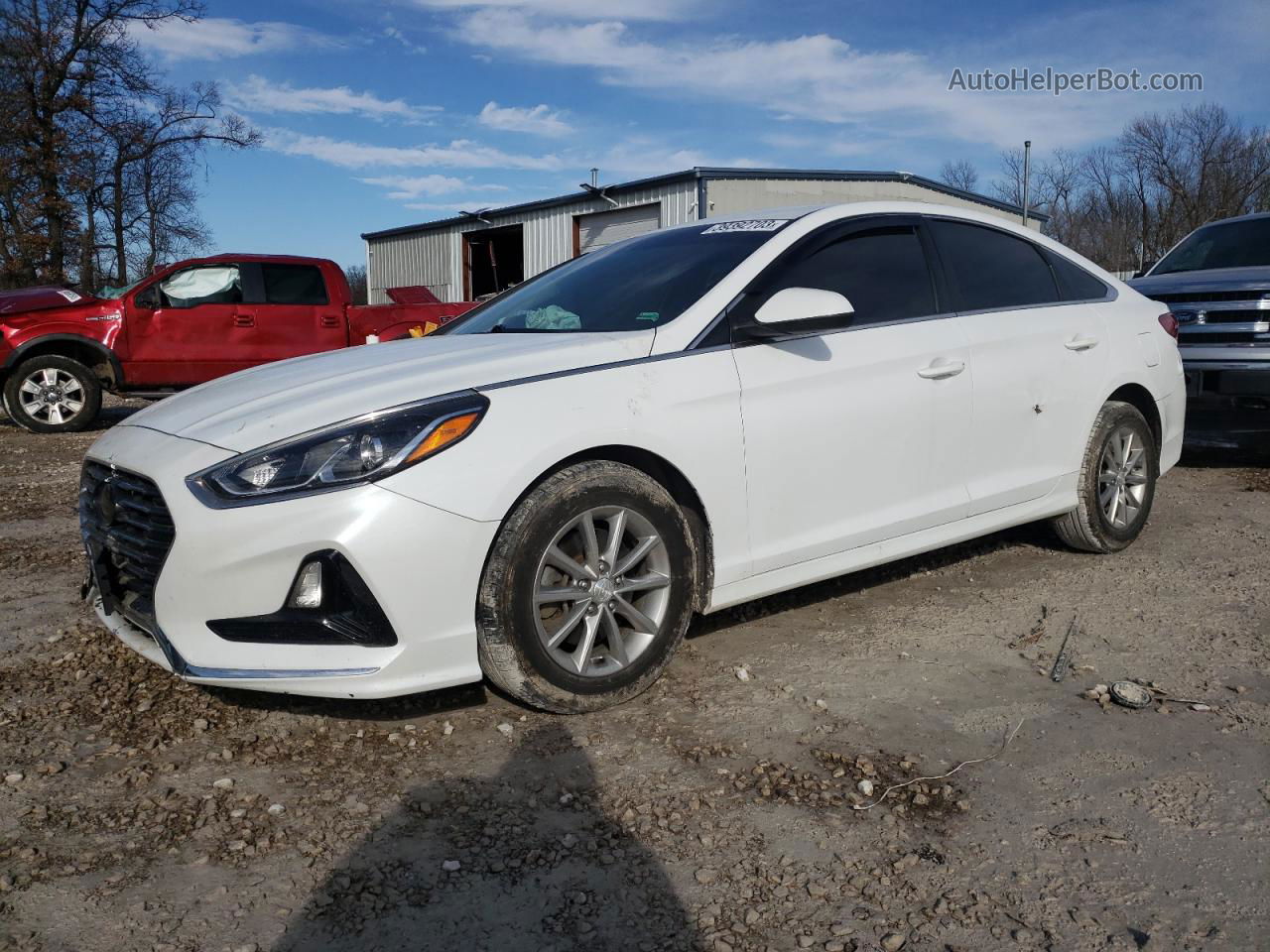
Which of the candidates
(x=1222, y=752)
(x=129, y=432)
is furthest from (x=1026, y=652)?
(x=129, y=432)

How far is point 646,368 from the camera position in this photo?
3279 mm

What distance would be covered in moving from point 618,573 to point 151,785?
1433mm

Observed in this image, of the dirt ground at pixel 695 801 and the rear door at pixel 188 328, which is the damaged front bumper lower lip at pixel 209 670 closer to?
the dirt ground at pixel 695 801

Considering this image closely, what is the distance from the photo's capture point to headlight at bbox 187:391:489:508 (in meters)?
2.79

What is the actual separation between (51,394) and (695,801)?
10.1 metres

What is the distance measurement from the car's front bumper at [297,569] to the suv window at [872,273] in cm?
157

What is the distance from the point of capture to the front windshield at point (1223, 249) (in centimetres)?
792

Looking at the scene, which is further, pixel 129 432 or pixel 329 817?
pixel 129 432

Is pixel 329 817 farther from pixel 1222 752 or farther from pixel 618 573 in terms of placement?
pixel 1222 752

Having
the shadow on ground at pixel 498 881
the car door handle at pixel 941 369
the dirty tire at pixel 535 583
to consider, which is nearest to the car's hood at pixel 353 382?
the dirty tire at pixel 535 583

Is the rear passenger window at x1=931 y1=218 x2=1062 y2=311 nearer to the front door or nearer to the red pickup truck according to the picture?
the front door

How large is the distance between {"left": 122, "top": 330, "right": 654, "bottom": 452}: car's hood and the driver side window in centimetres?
788

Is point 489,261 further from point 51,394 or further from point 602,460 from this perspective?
point 602,460

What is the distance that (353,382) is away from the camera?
316 cm
